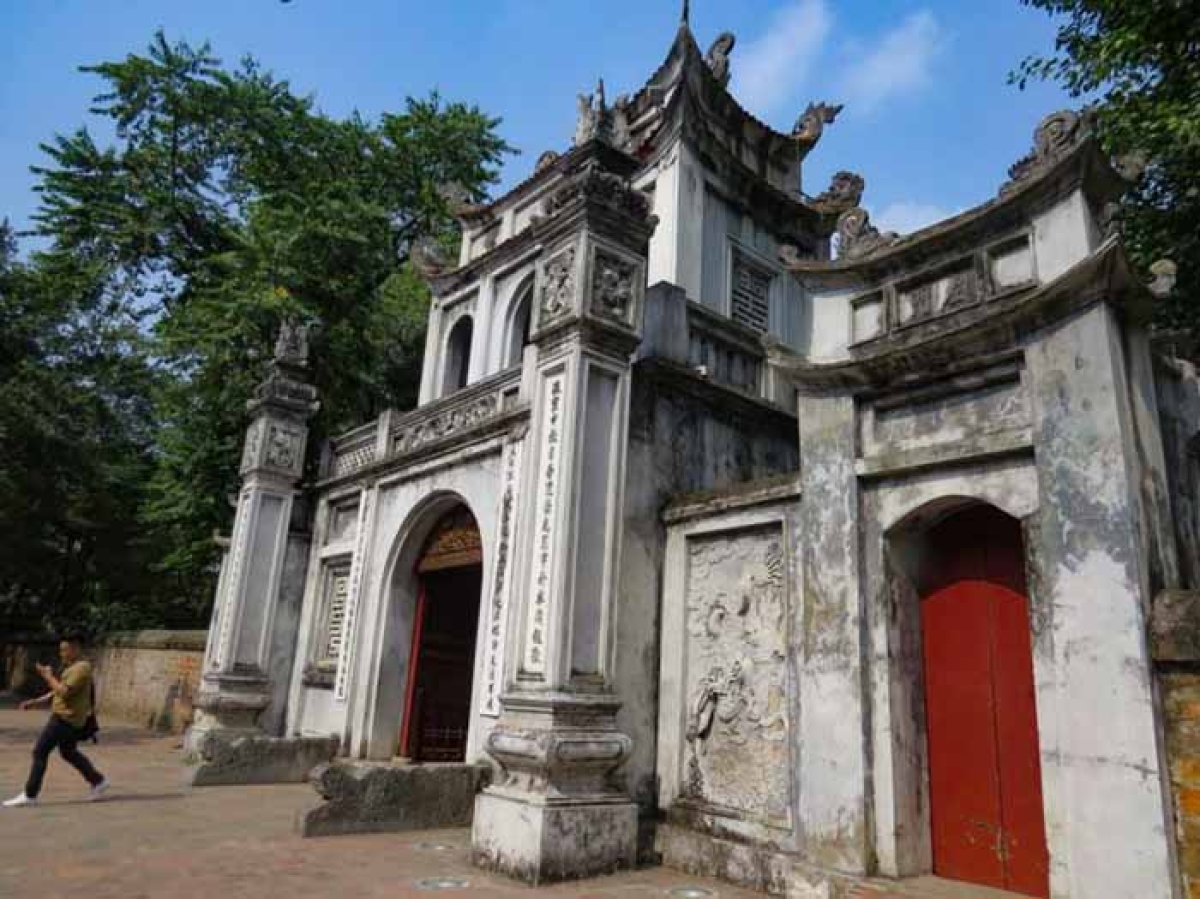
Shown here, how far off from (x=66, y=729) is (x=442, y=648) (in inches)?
151

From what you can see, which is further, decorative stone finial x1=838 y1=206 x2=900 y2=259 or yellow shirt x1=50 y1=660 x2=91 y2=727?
yellow shirt x1=50 y1=660 x2=91 y2=727

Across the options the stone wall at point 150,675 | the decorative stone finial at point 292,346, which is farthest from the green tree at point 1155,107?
the stone wall at point 150,675

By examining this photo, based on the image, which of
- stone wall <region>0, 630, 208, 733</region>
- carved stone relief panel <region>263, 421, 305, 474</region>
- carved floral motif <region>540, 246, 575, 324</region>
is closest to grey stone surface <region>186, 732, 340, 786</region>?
carved stone relief panel <region>263, 421, 305, 474</region>

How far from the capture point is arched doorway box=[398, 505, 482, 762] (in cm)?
955

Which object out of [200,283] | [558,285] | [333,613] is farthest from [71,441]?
[558,285]

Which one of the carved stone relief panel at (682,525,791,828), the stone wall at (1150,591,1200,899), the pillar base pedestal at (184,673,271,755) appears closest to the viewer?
the stone wall at (1150,591,1200,899)

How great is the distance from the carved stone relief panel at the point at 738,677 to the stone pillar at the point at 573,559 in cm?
68

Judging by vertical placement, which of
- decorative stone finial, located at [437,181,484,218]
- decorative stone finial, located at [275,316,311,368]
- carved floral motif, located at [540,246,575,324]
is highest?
decorative stone finial, located at [437,181,484,218]

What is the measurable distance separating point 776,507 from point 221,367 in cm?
1200

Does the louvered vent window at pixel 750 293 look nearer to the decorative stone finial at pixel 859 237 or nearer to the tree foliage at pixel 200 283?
the decorative stone finial at pixel 859 237

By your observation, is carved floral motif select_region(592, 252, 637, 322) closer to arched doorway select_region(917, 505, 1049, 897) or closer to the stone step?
arched doorway select_region(917, 505, 1049, 897)

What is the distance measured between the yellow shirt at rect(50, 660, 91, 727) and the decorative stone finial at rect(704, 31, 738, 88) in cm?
1088

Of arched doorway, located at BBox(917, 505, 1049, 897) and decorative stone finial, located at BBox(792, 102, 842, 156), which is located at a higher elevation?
decorative stone finial, located at BBox(792, 102, 842, 156)

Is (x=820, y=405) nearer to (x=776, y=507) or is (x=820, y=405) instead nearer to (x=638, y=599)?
(x=776, y=507)
